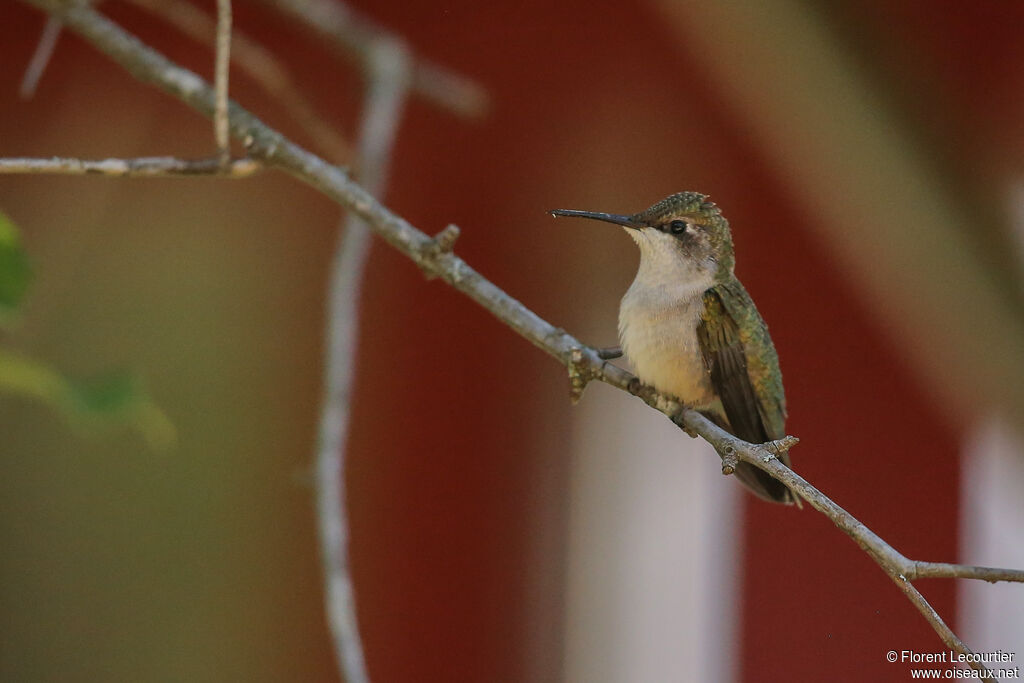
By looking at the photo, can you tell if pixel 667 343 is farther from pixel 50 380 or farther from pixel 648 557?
pixel 648 557

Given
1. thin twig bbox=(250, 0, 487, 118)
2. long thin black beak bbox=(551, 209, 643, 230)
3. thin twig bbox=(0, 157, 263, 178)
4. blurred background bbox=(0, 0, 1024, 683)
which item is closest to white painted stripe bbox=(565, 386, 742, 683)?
blurred background bbox=(0, 0, 1024, 683)

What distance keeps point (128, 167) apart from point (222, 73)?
165 mm

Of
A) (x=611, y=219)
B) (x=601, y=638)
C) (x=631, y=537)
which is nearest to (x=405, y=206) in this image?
(x=631, y=537)

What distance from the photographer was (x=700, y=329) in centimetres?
155

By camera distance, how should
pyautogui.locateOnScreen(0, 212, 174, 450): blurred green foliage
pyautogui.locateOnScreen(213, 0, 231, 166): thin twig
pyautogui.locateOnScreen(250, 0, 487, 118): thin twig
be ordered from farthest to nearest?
pyautogui.locateOnScreen(250, 0, 487, 118): thin twig
pyautogui.locateOnScreen(0, 212, 174, 450): blurred green foliage
pyautogui.locateOnScreen(213, 0, 231, 166): thin twig

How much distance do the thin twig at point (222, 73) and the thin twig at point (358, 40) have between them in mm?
1171

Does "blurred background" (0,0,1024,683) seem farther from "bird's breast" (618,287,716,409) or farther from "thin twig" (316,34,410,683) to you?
"bird's breast" (618,287,716,409)

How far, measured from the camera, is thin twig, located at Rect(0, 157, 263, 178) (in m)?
1.12

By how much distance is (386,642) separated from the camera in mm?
3436

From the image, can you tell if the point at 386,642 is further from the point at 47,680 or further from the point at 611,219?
the point at 611,219

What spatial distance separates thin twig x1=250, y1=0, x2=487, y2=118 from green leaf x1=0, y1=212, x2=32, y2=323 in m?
1.19

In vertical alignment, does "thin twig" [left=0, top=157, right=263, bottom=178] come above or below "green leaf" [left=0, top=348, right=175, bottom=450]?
above

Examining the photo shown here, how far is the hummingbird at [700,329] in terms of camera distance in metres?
1.47

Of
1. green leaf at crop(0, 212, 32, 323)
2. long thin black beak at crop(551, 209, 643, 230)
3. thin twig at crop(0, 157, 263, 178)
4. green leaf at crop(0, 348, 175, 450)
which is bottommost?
green leaf at crop(0, 348, 175, 450)
